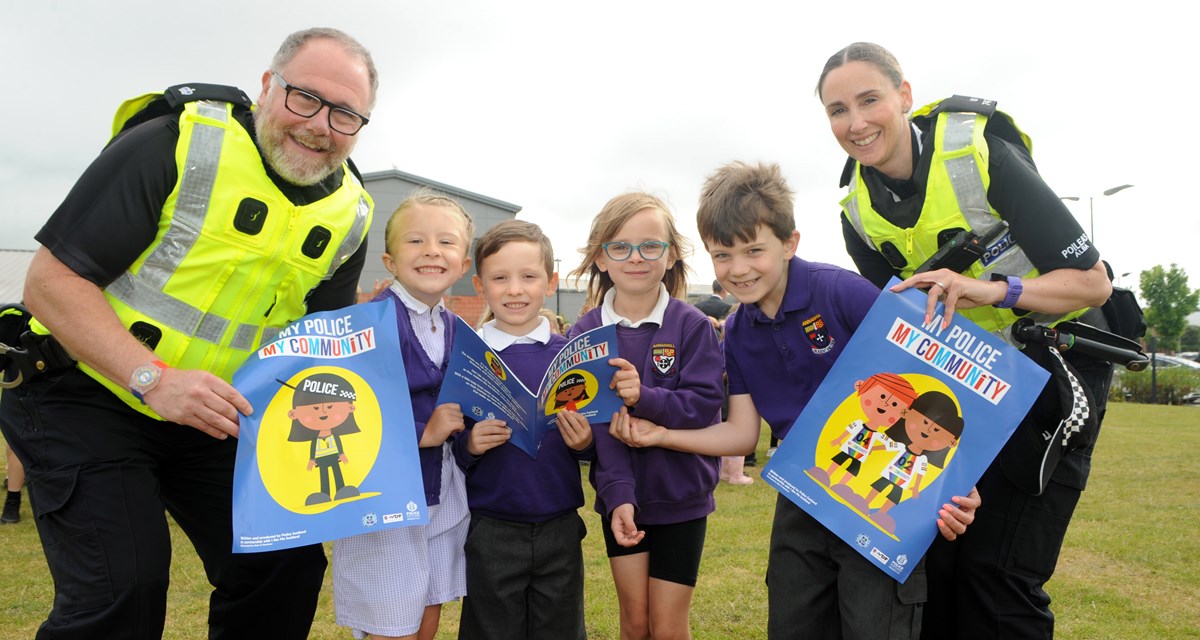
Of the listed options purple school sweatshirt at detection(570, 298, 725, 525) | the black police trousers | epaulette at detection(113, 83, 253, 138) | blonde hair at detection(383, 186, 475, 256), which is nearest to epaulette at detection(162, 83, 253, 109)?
epaulette at detection(113, 83, 253, 138)

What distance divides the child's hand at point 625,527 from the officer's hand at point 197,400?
1.30 m

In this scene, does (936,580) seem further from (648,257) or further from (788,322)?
(648,257)

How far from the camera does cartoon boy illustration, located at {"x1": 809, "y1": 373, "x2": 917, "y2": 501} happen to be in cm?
234

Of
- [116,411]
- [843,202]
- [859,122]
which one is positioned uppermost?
[859,122]

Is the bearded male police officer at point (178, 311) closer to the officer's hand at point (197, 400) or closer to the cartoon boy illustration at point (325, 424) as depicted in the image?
the officer's hand at point (197, 400)

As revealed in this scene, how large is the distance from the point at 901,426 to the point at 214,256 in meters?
2.31

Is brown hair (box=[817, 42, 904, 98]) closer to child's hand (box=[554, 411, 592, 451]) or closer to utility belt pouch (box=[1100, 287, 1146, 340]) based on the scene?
utility belt pouch (box=[1100, 287, 1146, 340])

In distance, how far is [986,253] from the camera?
2545mm

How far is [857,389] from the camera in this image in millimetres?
2385

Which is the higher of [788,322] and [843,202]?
[843,202]

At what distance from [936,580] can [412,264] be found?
7.35ft

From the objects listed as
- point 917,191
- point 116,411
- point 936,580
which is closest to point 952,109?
point 917,191

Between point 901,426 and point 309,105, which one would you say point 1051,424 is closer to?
point 901,426

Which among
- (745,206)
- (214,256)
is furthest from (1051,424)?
(214,256)
